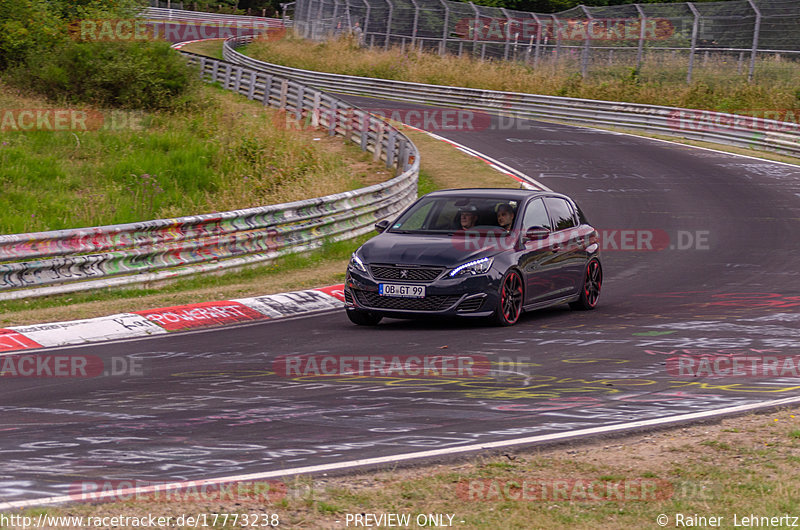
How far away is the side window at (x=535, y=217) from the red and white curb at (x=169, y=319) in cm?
296

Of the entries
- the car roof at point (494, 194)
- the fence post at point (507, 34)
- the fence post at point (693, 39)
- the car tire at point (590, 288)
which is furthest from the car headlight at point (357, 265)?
the fence post at point (507, 34)

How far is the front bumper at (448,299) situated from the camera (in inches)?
443

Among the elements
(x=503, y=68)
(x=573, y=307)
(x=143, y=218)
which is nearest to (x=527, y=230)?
(x=573, y=307)

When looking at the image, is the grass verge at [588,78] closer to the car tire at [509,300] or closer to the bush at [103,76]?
the bush at [103,76]

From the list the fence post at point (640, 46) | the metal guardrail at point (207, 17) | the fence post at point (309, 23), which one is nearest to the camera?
the fence post at point (640, 46)

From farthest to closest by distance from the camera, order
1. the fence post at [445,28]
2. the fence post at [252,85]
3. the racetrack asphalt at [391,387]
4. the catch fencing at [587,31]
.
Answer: the fence post at [445,28] < the fence post at [252,85] < the catch fencing at [587,31] < the racetrack asphalt at [391,387]

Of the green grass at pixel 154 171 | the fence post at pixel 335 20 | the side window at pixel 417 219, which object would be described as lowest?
the green grass at pixel 154 171

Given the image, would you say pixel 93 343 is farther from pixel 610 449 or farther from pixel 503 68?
pixel 503 68

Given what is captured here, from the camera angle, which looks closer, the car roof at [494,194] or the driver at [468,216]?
the driver at [468,216]

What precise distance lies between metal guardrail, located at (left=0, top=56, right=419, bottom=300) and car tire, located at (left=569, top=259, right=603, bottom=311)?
545 cm

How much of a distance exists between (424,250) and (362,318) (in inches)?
45.0

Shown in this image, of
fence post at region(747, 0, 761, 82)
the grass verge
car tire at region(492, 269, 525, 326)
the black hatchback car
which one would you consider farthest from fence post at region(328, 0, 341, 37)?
car tire at region(492, 269, 525, 326)

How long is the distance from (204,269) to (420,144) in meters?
18.8

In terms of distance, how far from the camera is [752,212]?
22766 mm
